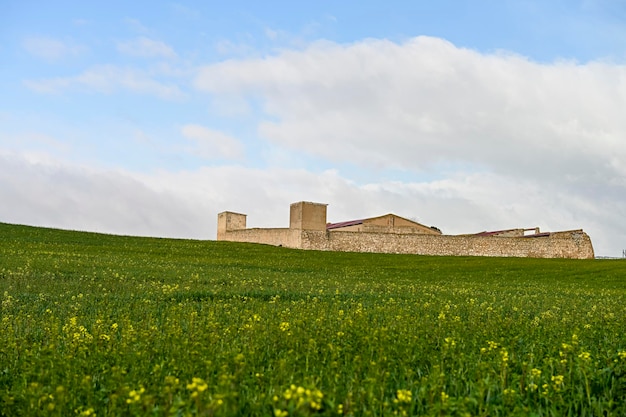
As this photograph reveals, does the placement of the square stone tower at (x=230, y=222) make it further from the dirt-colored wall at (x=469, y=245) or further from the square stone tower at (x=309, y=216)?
the dirt-colored wall at (x=469, y=245)

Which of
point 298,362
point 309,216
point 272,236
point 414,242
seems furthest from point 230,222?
point 298,362

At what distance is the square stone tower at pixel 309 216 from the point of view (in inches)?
2413

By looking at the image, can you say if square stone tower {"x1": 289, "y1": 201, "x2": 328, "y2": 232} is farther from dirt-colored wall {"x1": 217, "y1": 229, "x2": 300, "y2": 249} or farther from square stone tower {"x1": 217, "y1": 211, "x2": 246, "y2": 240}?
square stone tower {"x1": 217, "y1": 211, "x2": 246, "y2": 240}

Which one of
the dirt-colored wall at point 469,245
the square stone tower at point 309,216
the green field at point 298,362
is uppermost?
the square stone tower at point 309,216

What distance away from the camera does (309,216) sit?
61.7 meters

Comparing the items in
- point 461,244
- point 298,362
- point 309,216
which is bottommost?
point 298,362

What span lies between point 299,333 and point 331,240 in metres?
53.4

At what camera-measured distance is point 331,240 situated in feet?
204

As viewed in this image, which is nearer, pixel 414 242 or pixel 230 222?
pixel 414 242

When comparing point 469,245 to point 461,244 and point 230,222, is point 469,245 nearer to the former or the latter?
point 461,244

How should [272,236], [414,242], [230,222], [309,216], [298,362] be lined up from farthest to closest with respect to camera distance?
[230,222]
[272,236]
[414,242]
[309,216]
[298,362]

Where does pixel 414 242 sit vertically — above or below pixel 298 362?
above

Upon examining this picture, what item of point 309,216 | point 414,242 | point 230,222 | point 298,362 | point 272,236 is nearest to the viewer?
point 298,362

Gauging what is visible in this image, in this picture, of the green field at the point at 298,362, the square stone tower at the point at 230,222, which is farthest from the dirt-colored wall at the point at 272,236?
the green field at the point at 298,362
